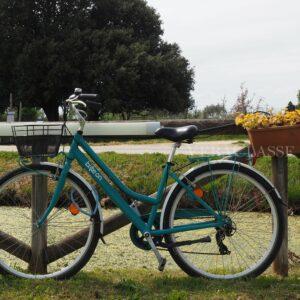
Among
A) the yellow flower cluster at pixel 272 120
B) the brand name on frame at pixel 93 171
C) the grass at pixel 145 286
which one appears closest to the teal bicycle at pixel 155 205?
the brand name on frame at pixel 93 171

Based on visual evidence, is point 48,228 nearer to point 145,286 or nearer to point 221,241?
point 145,286

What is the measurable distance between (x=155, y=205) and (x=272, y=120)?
31.5 inches

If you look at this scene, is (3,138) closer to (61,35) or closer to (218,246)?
(218,246)

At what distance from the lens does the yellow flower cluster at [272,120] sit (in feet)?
10.2

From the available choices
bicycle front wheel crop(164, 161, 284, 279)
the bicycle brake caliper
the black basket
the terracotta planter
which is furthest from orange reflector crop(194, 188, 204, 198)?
the black basket

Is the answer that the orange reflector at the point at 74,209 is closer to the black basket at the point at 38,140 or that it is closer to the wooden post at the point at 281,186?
the black basket at the point at 38,140

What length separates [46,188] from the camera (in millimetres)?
3223

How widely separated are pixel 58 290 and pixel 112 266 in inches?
42.1

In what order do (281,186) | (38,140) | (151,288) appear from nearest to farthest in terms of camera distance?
(151,288), (38,140), (281,186)

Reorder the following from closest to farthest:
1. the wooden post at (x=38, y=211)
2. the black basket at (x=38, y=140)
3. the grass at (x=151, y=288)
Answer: the grass at (x=151, y=288), the black basket at (x=38, y=140), the wooden post at (x=38, y=211)

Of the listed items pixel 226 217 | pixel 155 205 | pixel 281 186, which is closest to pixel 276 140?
pixel 281 186

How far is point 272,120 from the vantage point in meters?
3.14

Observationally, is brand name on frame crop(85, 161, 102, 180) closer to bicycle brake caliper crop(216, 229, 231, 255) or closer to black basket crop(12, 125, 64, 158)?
black basket crop(12, 125, 64, 158)

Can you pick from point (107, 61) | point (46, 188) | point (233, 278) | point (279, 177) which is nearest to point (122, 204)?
point (46, 188)
